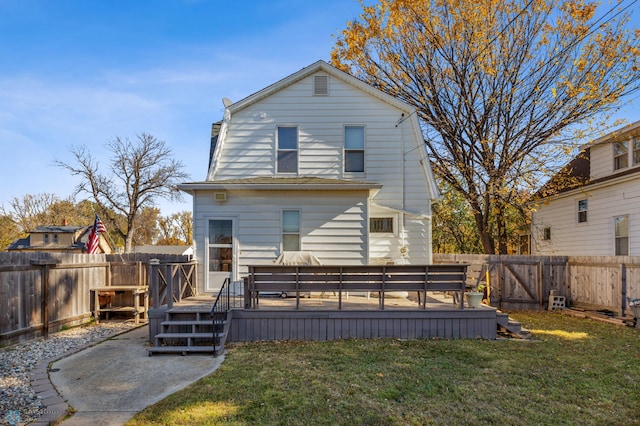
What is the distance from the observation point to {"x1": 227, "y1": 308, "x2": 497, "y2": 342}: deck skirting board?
733cm

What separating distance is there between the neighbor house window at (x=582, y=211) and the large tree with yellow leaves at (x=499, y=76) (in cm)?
296

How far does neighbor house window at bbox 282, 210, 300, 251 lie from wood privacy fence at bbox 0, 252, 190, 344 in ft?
9.75

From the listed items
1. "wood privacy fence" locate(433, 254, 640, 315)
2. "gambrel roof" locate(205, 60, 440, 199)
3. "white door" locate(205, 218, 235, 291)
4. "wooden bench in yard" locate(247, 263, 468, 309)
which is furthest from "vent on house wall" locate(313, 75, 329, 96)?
"wood privacy fence" locate(433, 254, 640, 315)

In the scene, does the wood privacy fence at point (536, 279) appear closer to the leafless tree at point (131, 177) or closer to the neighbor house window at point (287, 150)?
the neighbor house window at point (287, 150)

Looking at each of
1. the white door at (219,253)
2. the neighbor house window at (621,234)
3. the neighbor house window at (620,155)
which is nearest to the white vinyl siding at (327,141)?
the white door at (219,253)

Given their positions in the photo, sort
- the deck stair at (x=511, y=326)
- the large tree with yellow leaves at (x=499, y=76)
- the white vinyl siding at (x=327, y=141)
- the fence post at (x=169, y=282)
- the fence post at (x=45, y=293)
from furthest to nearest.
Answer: the large tree with yellow leaves at (x=499, y=76)
the white vinyl siding at (x=327, y=141)
the fence post at (x=45, y=293)
the deck stair at (x=511, y=326)
the fence post at (x=169, y=282)

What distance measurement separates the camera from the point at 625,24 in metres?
12.6

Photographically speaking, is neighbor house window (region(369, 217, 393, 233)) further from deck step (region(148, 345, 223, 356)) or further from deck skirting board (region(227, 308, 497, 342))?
deck step (region(148, 345, 223, 356))

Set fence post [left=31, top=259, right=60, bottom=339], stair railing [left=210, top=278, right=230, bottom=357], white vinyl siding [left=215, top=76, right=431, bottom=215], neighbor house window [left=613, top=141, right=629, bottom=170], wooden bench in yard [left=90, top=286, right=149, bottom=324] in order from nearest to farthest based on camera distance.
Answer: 1. stair railing [left=210, top=278, right=230, bottom=357]
2. fence post [left=31, top=259, right=60, bottom=339]
3. wooden bench in yard [left=90, top=286, right=149, bottom=324]
4. white vinyl siding [left=215, top=76, right=431, bottom=215]
5. neighbor house window [left=613, top=141, right=629, bottom=170]

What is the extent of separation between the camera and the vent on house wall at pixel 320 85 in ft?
36.4

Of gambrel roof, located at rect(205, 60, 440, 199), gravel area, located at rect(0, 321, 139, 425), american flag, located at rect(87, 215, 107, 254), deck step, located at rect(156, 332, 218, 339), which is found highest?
gambrel roof, located at rect(205, 60, 440, 199)

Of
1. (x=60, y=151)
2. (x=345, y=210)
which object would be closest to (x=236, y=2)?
(x=345, y=210)

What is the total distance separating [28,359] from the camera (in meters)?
6.20

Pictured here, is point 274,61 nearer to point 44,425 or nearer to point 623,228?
point 44,425
